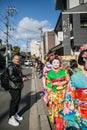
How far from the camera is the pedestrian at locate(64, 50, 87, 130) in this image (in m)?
3.31

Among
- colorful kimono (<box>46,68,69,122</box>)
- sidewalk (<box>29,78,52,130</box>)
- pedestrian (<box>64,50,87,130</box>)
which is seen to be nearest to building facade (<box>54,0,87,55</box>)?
sidewalk (<box>29,78,52,130</box>)

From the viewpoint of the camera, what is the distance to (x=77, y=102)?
3387 millimetres

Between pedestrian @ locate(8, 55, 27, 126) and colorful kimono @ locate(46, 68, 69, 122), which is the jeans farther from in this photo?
colorful kimono @ locate(46, 68, 69, 122)

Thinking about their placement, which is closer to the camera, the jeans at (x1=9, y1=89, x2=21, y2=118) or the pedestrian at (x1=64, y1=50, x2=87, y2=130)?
the pedestrian at (x1=64, y1=50, x2=87, y2=130)

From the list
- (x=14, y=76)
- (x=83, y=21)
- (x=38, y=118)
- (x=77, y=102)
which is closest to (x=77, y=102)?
(x=77, y=102)

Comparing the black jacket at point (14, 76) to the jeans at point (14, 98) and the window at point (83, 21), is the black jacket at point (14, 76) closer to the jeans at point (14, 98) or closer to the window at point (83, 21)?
the jeans at point (14, 98)

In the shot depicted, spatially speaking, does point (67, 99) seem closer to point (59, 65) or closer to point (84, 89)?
point (84, 89)

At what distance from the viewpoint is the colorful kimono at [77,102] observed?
130 inches

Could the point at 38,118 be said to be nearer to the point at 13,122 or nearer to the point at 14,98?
the point at 13,122

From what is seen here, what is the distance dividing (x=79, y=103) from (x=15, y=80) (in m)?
3.95

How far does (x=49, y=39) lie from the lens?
163 ft

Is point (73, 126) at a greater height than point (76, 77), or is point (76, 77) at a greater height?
point (76, 77)

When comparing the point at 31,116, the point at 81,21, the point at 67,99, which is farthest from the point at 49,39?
the point at 67,99

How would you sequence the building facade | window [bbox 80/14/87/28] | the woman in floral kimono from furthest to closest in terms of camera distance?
window [bbox 80/14/87/28] < the building facade < the woman in floral kimono
